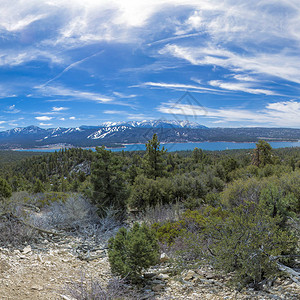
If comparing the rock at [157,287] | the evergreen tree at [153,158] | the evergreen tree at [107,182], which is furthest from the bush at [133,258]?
the evergreen tree at [153,158]

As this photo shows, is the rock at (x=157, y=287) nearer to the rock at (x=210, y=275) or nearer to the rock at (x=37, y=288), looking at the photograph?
the rock at (x=210, y=275)

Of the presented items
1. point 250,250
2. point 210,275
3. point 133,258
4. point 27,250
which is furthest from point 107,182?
point 250,250

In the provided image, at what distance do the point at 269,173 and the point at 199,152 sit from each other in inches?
1017

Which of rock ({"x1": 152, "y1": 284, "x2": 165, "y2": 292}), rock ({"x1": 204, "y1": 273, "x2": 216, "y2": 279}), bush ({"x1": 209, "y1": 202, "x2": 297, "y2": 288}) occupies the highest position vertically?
bush ({"x1": 209, "y1": 202, "x2": 297, "y2": 288})

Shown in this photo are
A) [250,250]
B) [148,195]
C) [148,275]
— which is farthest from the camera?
[148,195]

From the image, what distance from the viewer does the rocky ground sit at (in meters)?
3.97

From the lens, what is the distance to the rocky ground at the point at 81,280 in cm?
397

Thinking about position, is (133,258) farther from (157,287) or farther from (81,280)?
(81,280)

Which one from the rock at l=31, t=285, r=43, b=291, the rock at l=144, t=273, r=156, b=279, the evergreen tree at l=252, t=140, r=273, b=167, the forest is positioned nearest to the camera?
the rock at l=31, t=285, r=43, b=291

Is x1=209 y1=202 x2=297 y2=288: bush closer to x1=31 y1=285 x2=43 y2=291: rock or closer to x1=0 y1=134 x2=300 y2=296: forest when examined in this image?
x1=0 y1=134 x2=300 y2=296: forest

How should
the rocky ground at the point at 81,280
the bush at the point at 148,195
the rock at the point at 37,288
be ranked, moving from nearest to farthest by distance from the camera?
the rocky ground at the point at 81,280, the rock at the point at 37,288, the bush at the point at 148,195

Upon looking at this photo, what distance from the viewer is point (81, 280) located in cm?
379

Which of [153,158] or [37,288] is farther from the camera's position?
[153,158]

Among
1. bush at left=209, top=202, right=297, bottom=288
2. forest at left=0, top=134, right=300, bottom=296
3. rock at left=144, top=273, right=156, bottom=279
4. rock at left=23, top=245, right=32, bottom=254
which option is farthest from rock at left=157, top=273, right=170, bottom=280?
rock at left=23, top=245, right=32, bottom=254
